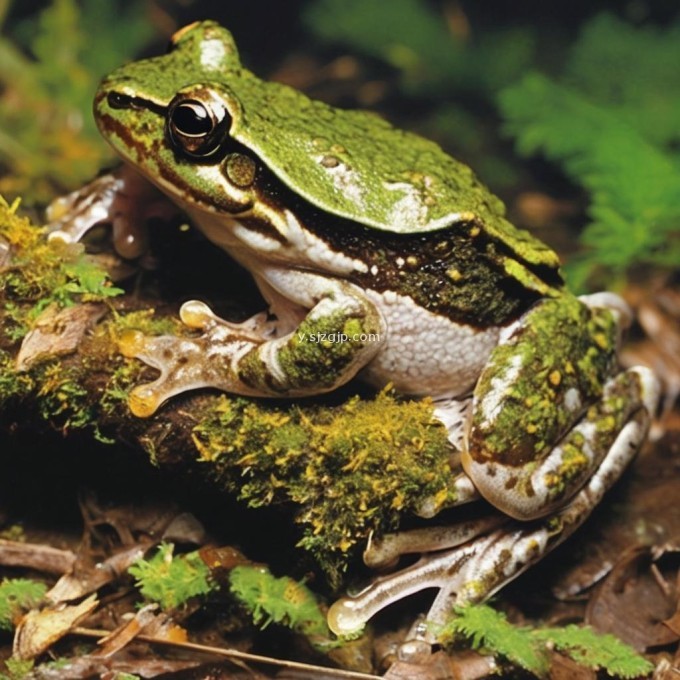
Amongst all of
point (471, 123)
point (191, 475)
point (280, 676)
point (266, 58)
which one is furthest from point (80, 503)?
point (266, 58)

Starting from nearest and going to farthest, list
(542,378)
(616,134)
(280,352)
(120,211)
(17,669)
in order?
1. (17,669)
2. (280,352)
3. (542,378)
4. (120,211)
5. (616,134)

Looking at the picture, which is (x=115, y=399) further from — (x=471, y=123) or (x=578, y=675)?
(x=471, y=123)

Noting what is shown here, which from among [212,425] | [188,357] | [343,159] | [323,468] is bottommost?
[323,468]

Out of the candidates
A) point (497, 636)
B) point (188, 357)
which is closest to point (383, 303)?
point (188, 357)

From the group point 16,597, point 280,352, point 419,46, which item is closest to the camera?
point 280,352

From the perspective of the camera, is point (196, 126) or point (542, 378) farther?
point (542, 378)

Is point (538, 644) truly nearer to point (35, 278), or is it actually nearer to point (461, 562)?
point (461, 562)

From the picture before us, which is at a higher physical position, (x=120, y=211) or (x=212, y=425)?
(x=120, y=211)
